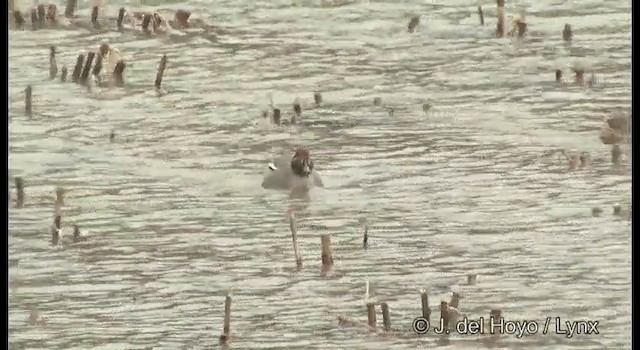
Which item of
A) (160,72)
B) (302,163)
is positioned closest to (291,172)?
(302,163)

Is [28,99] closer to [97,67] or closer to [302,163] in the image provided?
[97,67]

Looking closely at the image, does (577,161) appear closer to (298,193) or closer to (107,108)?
(298,193)

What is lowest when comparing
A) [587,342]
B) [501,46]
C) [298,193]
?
[587,342]

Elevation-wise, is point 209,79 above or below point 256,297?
above

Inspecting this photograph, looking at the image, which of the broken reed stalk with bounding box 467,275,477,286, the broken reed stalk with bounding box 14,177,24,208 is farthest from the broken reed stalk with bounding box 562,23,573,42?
the broken reed stalk with bounding box 14,177,24,208

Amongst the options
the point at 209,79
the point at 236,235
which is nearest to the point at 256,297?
the point at 236,235

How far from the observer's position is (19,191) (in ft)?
1.53

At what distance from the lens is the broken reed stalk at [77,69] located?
1.55 ft

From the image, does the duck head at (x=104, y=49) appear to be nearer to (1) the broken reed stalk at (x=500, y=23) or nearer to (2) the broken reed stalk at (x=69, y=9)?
(2) the broken reed stalk at (x=69, y=9)

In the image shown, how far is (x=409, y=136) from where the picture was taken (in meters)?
0.48

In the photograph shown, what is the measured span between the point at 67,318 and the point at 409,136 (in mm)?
281

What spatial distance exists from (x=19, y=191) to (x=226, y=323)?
18 centimetres

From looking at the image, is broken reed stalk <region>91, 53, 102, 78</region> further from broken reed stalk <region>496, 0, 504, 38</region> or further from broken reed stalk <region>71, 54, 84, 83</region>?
broken reed stalk <region>496, 0, 504, 38</region>

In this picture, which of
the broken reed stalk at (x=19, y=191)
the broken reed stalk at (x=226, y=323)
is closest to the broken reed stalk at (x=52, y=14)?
the broken reed stalk at (x=19, y=191)
